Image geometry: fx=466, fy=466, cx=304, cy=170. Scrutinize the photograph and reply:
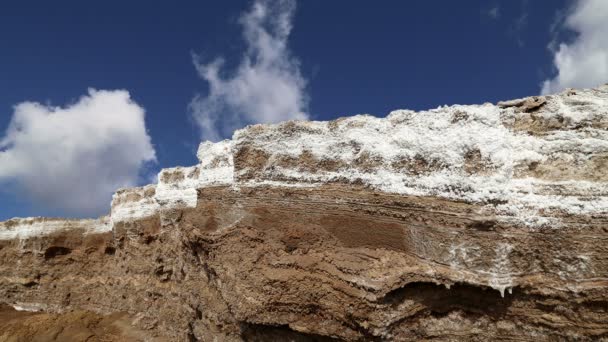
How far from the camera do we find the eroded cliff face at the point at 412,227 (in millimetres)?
5422

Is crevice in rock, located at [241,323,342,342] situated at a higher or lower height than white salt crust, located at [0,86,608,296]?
lower

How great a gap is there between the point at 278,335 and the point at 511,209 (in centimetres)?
363

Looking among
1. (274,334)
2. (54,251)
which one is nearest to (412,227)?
(274,334)

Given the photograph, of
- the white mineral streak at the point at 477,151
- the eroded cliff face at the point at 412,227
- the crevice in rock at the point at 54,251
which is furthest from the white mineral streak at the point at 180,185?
the crevice in rock at the point at 54,251

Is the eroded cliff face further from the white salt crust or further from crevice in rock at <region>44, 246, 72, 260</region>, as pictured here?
crevice in rock at <region>44, 246, 72, 260</region>

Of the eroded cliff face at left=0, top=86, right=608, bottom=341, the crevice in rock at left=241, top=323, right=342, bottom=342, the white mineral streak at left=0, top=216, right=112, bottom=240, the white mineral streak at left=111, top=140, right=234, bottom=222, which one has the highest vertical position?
the white mineral streak at left=0, top=216, right=112, bottom=240

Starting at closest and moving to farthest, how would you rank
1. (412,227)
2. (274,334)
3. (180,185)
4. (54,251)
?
(412,227), (274,334), (180,185), (54,251)

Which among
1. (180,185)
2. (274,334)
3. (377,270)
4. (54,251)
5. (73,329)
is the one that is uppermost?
(54,251)

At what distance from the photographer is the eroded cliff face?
5.42m

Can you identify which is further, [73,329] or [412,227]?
[73,329]


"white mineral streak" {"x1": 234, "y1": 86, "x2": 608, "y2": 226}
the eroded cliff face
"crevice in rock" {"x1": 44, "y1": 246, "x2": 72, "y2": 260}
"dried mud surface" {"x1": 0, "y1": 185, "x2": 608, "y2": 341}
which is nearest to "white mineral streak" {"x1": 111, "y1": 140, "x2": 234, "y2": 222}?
the eroded cliff face

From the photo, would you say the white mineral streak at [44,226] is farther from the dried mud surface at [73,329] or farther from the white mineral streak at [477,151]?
the white mineral streak at [477,151]

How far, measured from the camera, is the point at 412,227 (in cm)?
603

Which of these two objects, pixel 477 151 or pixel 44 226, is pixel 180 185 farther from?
pixel 44 226
